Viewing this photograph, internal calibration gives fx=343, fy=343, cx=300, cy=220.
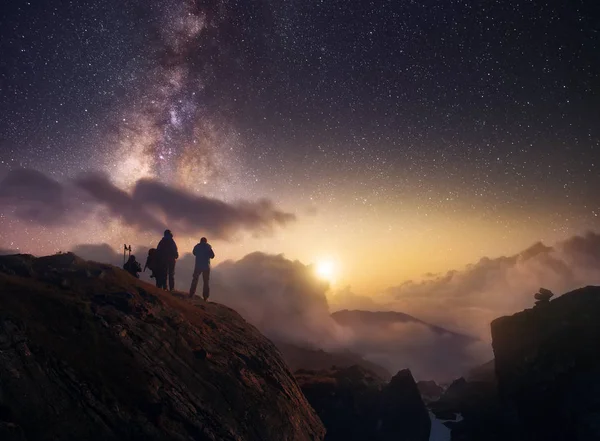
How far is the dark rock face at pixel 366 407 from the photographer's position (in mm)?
46750

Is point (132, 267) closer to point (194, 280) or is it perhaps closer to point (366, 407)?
point (194, 280)

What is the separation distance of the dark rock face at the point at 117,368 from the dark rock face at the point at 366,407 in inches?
977

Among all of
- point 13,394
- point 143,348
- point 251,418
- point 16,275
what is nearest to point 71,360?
point 13,394

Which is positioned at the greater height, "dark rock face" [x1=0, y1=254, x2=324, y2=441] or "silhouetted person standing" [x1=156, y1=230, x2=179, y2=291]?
"silhouetted person standing" [x1=156, y1=230, x2=179, y2=291]

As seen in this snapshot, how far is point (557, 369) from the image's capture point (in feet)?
147

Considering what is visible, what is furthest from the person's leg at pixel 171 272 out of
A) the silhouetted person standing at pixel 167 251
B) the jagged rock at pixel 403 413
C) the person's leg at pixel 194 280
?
the jagged rock at pixel 403 413

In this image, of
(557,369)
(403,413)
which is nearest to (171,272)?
(403,413)

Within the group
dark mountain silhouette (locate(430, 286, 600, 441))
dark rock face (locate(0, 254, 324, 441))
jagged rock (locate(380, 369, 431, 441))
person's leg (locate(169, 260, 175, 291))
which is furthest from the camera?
jagged rock (locate(380, 369, 431, 441))

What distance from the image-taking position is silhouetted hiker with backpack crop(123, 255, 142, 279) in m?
25.6

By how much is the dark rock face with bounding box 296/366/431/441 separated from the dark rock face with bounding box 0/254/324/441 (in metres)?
24.8

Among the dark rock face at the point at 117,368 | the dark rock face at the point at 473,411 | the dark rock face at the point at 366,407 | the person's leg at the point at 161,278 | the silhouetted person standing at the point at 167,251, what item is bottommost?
the dark rock face at the point at 473,411

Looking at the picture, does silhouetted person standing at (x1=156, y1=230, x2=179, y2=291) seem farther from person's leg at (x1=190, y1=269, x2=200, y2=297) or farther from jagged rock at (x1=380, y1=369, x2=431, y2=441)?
jagged rock at (x1=380, y1=369, x2=431, y2=441)

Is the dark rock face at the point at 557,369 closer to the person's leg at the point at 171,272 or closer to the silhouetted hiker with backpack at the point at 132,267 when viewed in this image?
the person's leg at the point at 171,272

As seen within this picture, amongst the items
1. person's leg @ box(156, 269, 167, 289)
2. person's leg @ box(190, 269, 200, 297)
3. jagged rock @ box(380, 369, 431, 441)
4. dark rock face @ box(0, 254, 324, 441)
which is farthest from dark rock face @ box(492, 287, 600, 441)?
person's leg @ box(156, 269, 167, 289)
